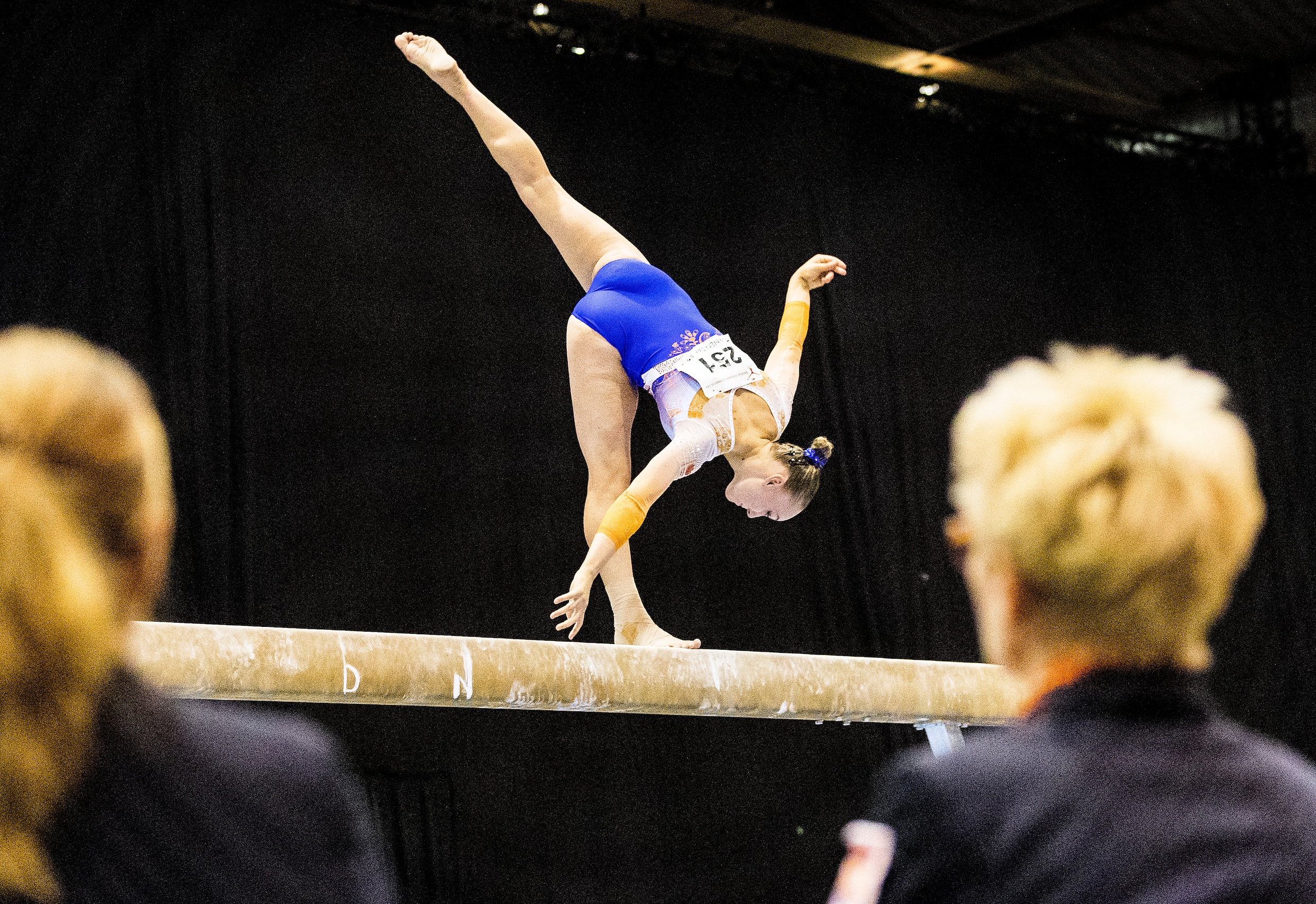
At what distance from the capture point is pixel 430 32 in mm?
5500

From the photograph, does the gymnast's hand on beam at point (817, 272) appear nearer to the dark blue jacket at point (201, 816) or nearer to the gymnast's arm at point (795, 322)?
the gymnast's arm at point (795, 322)

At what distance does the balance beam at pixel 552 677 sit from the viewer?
2.52 meters

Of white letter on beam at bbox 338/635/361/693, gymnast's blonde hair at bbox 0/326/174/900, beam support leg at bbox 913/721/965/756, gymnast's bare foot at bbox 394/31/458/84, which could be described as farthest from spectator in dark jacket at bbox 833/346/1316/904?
gymnast's bare foot at bbox 394/31/458/84

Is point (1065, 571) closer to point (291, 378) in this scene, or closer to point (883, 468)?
point (291, 378)

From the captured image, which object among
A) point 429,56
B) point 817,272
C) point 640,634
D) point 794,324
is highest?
point 429,56

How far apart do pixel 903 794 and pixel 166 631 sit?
76.8 inches

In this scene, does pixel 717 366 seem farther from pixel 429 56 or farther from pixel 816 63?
pixel 816 63

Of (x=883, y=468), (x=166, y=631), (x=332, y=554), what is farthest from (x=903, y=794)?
(x=883, y=468)

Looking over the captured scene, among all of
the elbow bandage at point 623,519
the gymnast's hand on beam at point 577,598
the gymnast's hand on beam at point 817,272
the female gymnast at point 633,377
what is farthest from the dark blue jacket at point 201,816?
the gymnast's hand on beam at point 817,272

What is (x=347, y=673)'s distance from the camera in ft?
8.63

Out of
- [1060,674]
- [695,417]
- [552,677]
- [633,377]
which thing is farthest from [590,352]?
[1060,674]

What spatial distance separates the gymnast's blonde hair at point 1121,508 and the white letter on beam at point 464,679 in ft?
6.55

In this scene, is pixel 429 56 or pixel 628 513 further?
pixel 429 56

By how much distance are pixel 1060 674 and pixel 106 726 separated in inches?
22.4
